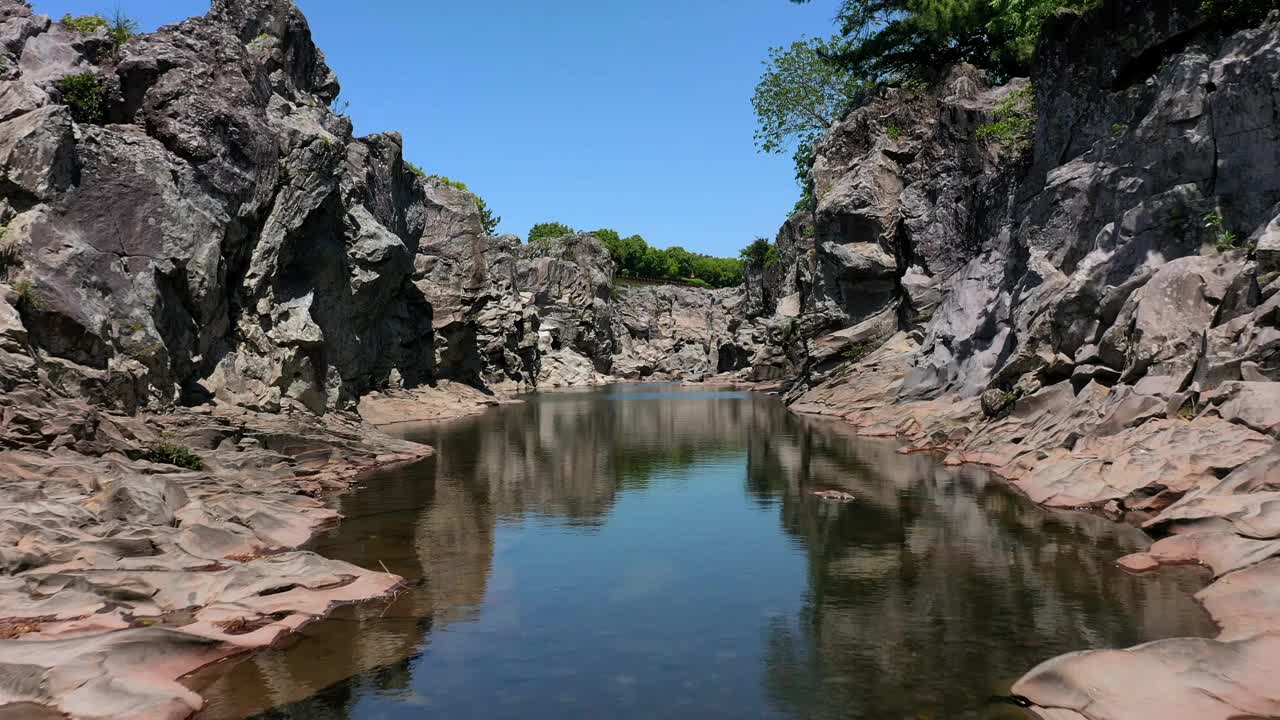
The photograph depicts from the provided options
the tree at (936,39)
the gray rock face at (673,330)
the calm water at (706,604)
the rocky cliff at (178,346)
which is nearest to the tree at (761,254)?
the gray rock face at (673,330)

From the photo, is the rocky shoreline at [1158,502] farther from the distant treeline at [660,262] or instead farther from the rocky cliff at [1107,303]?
the distant treeline at [660,262]

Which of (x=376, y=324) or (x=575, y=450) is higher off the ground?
(x=376, y=324)

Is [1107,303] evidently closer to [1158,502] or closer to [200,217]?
[1158,502]

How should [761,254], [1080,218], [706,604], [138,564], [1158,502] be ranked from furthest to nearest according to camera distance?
[761,254], [1080,218], [1158,502], [706,604], [138,564]

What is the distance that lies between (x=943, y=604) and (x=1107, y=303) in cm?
1908

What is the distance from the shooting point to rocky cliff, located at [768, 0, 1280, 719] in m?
15.3

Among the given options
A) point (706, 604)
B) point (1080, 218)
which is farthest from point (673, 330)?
point (706, 604)

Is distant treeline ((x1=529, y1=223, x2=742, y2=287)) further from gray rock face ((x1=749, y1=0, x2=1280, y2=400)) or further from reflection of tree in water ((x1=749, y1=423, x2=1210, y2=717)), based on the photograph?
reflection of tree in water ((x1=749, y1=423, x2=1210, y2=717))

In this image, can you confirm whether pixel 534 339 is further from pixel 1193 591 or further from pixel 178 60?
pixel 1193 591

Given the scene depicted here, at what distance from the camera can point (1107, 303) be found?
30.7m

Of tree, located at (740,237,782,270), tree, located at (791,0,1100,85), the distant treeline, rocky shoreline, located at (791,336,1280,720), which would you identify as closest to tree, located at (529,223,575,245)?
the distant treeline

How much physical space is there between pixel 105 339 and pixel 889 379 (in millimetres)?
39120

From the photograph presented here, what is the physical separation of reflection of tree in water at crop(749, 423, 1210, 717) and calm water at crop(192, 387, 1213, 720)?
0.06 metres

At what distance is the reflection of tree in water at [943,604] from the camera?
12180mm
